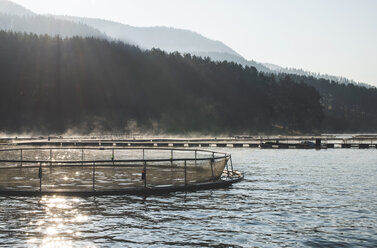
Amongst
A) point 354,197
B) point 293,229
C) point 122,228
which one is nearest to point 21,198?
point 122,228

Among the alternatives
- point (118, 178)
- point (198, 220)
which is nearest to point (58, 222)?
point (198, 220)

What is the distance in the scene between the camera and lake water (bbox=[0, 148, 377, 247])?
21.3 meters

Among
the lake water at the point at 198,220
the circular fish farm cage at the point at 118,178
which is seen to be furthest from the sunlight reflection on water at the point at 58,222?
the circular fish farm cage at the point at 118,178

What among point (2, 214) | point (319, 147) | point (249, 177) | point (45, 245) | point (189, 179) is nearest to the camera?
point (45, 245)

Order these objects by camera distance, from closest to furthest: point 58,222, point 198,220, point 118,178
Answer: point 58,222
point 198,220
point 118,178

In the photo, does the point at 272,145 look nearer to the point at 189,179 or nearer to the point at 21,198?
the point at 189,179

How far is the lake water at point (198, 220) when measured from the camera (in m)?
21.3

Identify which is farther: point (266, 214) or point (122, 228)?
point (266, 214)

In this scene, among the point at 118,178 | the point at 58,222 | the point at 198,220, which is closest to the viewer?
the point at 58,222

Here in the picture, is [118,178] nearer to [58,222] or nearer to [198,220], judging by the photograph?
[58,222]

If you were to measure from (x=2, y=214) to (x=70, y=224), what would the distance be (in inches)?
179

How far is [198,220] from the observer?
1011 inches

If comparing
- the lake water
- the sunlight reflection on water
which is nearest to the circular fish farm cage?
the lake water

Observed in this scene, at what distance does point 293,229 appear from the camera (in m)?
23.8
